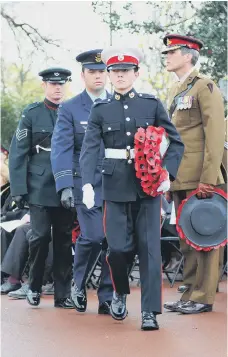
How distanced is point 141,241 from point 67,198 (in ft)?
3.68

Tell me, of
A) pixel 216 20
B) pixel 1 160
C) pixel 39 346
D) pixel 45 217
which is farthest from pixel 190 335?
pixel 216 20

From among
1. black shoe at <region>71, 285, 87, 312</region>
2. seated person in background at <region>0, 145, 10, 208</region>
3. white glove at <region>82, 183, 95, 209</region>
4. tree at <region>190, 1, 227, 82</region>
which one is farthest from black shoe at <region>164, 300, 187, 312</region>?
tree at <region>190, 1, 227, 82</region>

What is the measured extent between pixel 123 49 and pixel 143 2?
8.61 metres

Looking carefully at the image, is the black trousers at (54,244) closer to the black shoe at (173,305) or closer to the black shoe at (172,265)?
the black shoe at (173,305)

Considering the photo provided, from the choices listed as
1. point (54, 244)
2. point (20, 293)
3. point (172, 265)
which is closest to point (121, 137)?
point (54, 244)

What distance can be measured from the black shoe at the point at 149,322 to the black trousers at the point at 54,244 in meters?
1.91

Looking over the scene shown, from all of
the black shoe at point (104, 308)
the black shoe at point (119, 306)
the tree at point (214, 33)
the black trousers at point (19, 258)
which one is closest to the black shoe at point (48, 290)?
the black trousers at point (19, 258)

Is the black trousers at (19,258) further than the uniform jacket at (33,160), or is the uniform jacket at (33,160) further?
the black trousers at (19,258)

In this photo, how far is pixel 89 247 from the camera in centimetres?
880

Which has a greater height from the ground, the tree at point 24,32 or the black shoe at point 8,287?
the tree at point 24,32

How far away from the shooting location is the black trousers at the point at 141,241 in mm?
7930

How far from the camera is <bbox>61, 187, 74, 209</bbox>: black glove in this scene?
8.84m

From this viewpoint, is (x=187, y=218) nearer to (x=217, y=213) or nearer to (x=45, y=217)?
(x=217, y=213)

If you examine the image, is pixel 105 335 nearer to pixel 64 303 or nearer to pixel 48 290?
pixel 64 303
